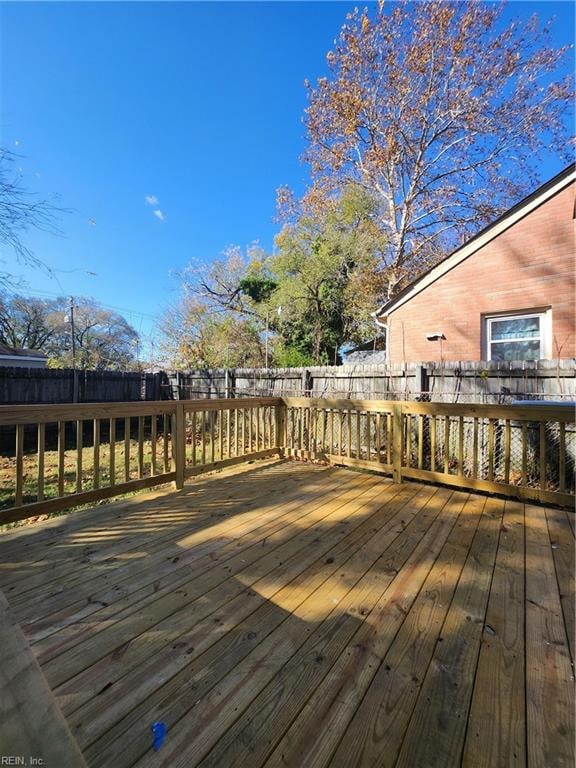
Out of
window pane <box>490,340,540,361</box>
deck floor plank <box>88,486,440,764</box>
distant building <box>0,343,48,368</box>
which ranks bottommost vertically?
deck floor plank <box>88,486,440,764</box>

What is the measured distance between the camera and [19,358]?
14422 mm

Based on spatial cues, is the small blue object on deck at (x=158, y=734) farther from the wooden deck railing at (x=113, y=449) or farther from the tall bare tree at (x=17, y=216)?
the tall bare tree at (x=17, y=216)

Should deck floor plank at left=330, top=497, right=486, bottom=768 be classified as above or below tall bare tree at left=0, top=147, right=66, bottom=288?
below

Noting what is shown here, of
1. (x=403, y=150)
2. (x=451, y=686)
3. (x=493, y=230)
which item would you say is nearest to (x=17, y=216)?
(x=451, y=686)

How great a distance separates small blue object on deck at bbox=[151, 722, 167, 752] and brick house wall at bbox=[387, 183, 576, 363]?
6.13m

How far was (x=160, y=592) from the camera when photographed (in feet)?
5.65

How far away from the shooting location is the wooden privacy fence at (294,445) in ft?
8.87

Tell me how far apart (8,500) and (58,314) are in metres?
22.0

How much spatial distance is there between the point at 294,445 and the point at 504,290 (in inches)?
175

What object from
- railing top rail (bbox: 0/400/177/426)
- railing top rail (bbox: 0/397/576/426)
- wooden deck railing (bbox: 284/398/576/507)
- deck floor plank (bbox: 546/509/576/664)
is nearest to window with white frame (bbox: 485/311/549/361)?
wooden deck railing (bbox: 284/398/576/507)

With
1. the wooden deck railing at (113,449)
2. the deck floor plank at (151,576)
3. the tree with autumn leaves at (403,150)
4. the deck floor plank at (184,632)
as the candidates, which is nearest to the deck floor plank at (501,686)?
the deck floor plank at (184,632)

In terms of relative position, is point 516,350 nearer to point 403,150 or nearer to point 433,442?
point 433,442

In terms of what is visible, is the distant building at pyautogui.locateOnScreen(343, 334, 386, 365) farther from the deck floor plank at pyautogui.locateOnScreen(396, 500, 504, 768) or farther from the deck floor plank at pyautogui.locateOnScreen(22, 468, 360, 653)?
the deck floor plank at pyautogui.locateOnScreen(396, 500, 504, 768)

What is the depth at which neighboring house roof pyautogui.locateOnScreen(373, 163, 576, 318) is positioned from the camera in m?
5.33
